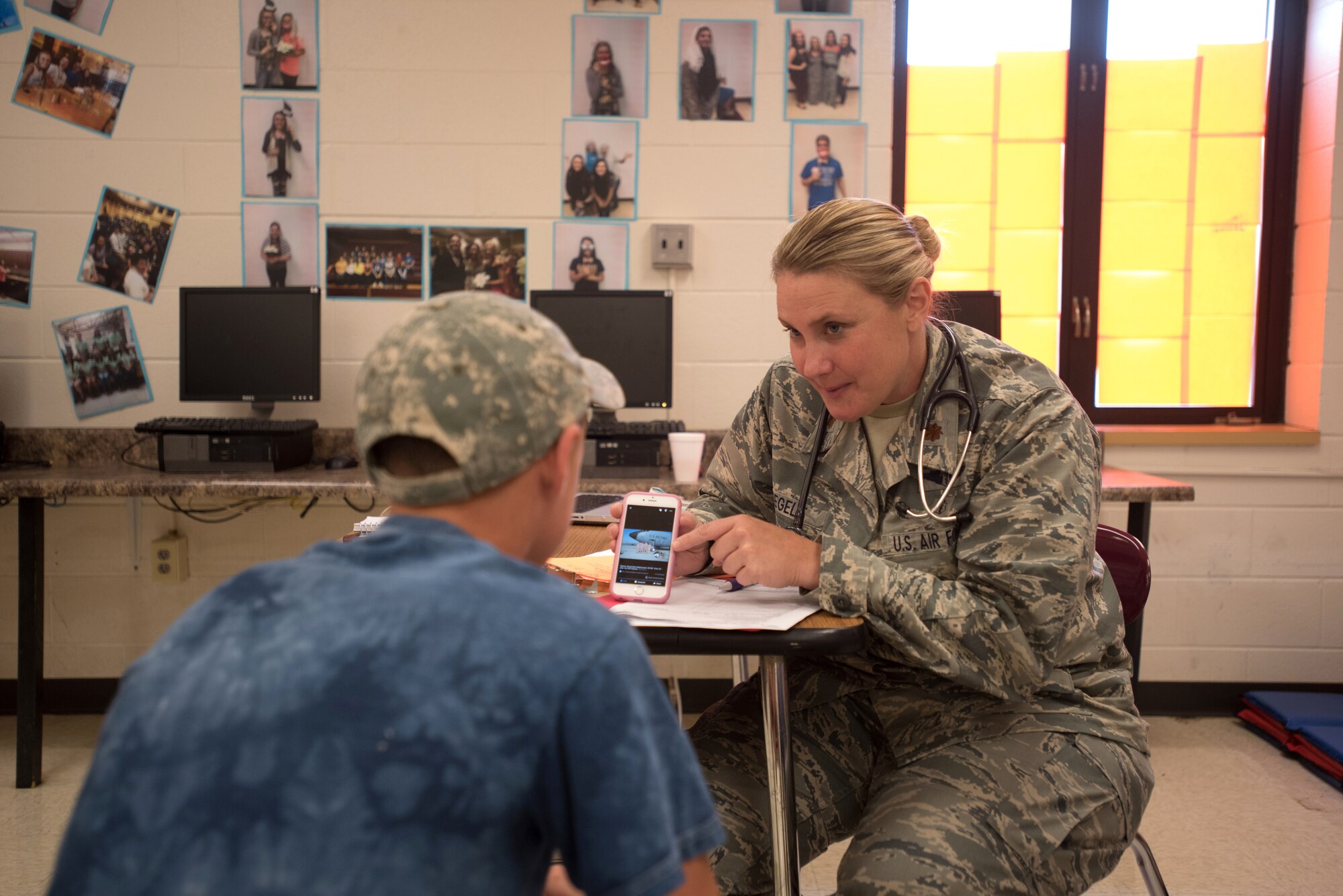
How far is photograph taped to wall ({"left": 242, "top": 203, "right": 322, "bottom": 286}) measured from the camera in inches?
118

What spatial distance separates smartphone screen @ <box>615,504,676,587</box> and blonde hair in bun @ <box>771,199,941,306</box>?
1.27 ft

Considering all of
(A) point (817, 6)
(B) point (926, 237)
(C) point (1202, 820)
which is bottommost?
(C) point (1202, 820)

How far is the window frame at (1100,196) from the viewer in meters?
3.15

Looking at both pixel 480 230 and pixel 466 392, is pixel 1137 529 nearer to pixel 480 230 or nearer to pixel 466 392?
pixel 480 230

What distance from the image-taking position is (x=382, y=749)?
55 centimetres

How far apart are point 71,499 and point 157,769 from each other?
3001 mm

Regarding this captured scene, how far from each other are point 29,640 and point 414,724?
2.50m

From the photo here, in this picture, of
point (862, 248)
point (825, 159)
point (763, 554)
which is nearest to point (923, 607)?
point (763, 554)

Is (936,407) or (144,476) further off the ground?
(936,407)

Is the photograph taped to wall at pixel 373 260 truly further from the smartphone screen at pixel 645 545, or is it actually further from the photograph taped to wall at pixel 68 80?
the smartphone screen at pixel 645 545

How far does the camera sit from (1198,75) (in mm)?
3164

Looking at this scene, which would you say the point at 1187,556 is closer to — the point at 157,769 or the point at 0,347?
the point at 157,769

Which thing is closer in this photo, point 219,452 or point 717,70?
point 219,452

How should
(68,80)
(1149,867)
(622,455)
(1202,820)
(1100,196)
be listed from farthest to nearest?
(1100,196)
(68,80)
(622,455)
(1202,820)
(1149,867)
